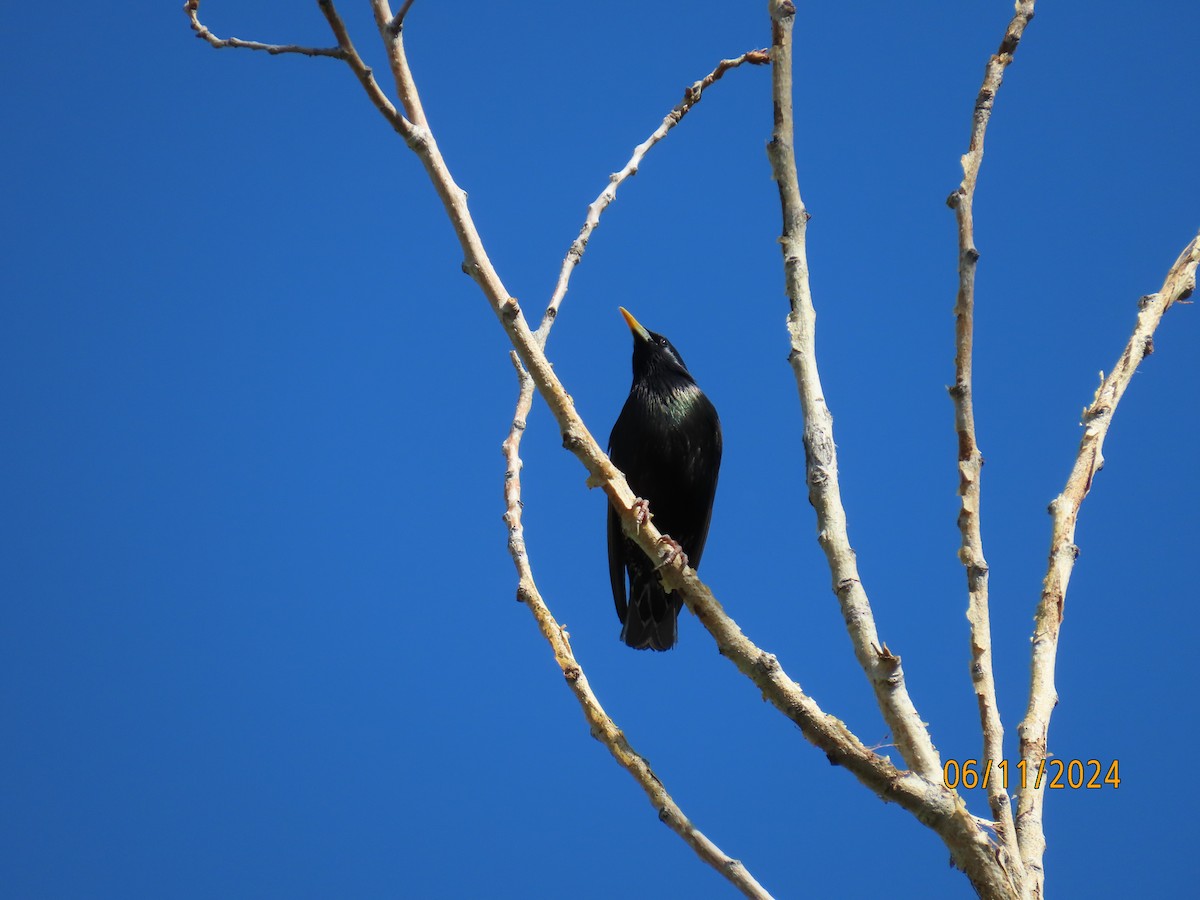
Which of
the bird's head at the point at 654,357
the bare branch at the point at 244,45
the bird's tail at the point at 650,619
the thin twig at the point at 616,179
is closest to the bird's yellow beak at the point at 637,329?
the bird's head at the point at 654,357

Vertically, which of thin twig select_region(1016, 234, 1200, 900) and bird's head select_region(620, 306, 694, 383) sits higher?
bird's head select_region(620, 306, 694, 383)

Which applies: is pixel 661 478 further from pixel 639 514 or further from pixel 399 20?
pixel 399 20

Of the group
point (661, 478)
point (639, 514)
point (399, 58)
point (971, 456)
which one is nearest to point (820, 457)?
point (971, 456)

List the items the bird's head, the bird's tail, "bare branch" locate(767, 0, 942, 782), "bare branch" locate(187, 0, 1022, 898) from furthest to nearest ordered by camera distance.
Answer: the bird's head → the bird's tail → "bare branch" locate(767, 0, 942, 782) → "bare branch" locate(187, 0, 1022, 898)

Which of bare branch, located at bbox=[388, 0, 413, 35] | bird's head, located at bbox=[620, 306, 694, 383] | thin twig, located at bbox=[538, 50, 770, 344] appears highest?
bird's head, located at bbox=[620, 306, 694, 383]

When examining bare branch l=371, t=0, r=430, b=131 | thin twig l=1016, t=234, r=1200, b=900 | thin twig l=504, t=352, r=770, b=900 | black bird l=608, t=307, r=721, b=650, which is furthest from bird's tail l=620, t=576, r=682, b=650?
bare branch l=371, t=0, r=430, b=131

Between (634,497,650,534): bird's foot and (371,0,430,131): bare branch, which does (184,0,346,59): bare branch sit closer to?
(371,0,430,131): bare branch

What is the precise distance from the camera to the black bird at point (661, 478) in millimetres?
5590

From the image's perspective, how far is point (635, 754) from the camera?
2.85 metres

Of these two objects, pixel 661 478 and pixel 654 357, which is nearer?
pixel 661 478

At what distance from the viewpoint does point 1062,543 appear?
2.82 m

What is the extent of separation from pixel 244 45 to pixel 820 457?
1665 millimetres

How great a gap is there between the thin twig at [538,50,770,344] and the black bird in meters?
2.08

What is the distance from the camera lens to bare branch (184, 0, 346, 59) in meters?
2.53
